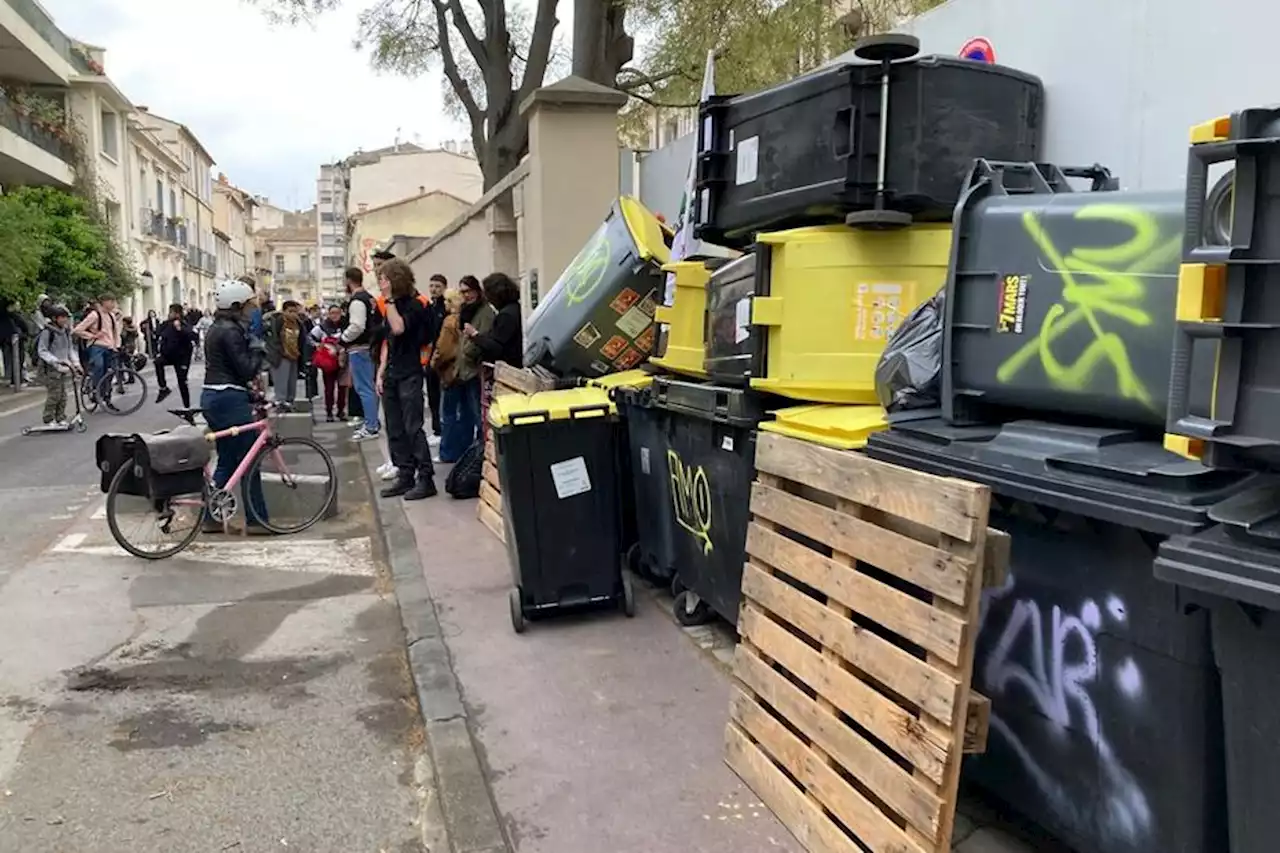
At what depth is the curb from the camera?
324cm

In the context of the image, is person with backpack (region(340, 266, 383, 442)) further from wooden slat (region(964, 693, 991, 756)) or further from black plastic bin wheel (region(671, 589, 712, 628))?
wooden slat (region(964, 693, 991, 756))

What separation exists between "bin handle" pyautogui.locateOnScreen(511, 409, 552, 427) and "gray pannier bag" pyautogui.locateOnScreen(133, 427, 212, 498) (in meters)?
2.66

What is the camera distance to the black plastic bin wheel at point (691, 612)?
5.03 m

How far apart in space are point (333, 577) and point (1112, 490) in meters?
5.09

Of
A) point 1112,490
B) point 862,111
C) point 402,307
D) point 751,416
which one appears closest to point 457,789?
point 751,416

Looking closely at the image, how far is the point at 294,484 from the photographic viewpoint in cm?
757

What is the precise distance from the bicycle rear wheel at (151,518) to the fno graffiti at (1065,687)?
5.40m

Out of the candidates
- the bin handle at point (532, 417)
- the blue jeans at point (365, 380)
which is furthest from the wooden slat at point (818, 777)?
the blue jeans at point (365, 380)

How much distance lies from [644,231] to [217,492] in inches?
130

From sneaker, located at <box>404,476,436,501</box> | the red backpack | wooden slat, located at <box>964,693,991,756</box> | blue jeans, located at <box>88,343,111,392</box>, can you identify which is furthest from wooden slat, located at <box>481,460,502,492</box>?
blue jeans, located at <box>88,343,111,392</box>

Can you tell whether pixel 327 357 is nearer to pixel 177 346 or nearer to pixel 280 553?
pixel 177 346

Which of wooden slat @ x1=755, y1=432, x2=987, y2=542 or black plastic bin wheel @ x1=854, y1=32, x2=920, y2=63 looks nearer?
wooden slat @ x1=755, y1=432, x2=987, y2=542

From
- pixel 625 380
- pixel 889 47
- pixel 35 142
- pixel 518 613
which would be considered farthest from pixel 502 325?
pixel 35 142

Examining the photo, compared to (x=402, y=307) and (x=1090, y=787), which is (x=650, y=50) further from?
(x=1090, y=787)
